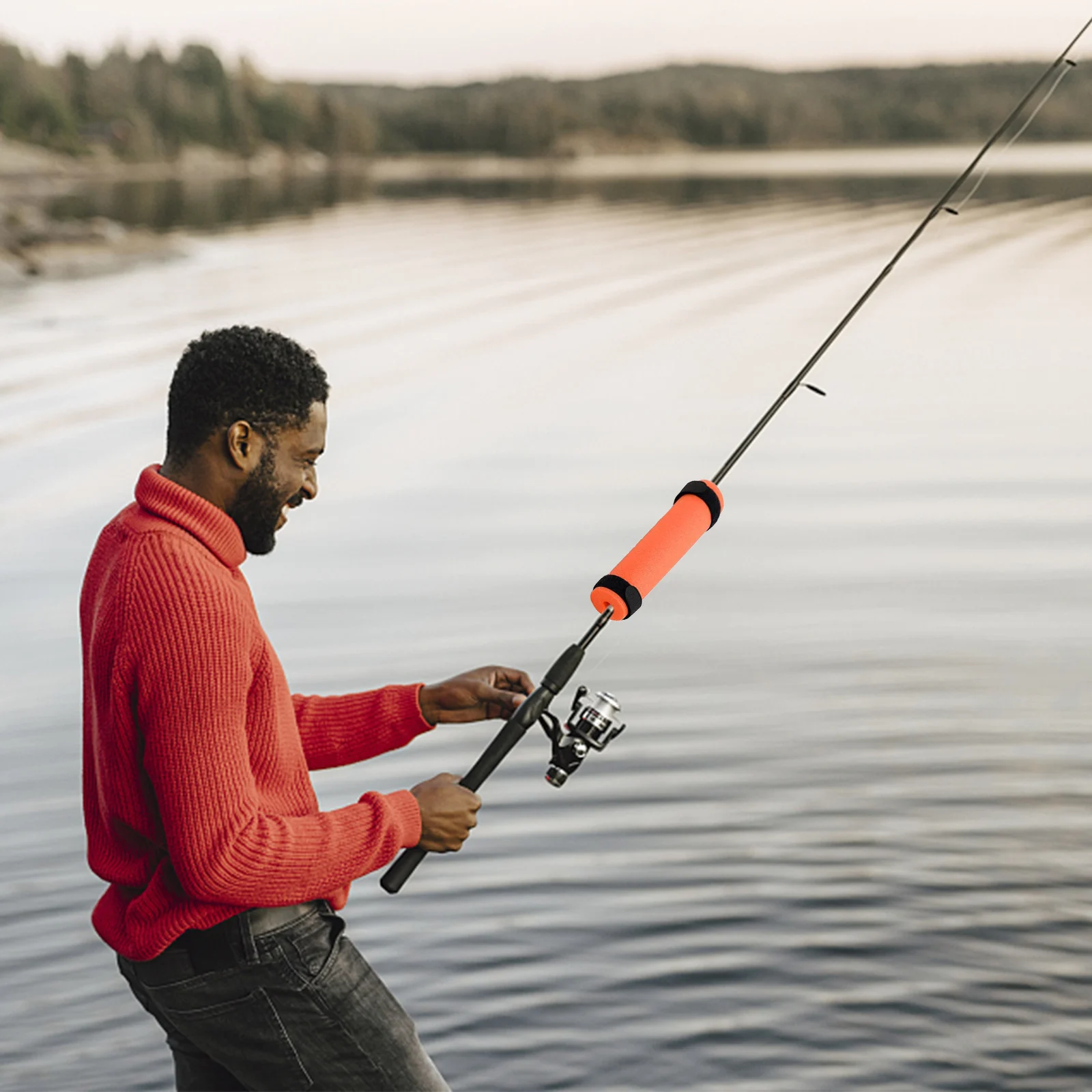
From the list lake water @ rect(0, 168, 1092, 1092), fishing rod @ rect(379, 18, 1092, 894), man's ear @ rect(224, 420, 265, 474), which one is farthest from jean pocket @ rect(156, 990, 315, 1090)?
lake water @ rect(0, 168, 1092, 1092)

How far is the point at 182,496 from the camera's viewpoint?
2.60m

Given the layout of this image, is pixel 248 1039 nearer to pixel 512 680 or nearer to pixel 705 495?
pixel 512 680

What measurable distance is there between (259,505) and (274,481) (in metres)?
0.04

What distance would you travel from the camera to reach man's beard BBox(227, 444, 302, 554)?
2672 millimetres

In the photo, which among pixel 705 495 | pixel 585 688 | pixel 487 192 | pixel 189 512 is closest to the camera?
pixel 189 512

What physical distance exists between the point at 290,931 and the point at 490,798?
3887 millimetres

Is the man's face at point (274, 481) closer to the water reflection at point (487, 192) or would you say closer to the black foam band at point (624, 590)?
the black foam band at point (624, 590)

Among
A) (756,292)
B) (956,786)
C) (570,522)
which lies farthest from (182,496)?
(756,292)

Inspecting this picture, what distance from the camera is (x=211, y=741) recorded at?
2.47m

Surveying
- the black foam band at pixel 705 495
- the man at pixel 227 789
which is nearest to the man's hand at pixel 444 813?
the man at pixel 227 789

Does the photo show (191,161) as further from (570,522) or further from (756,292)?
(570,522)

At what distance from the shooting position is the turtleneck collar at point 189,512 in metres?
2.59

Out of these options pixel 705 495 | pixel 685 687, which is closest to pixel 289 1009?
pixel 705 495

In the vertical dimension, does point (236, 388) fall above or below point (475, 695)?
above
